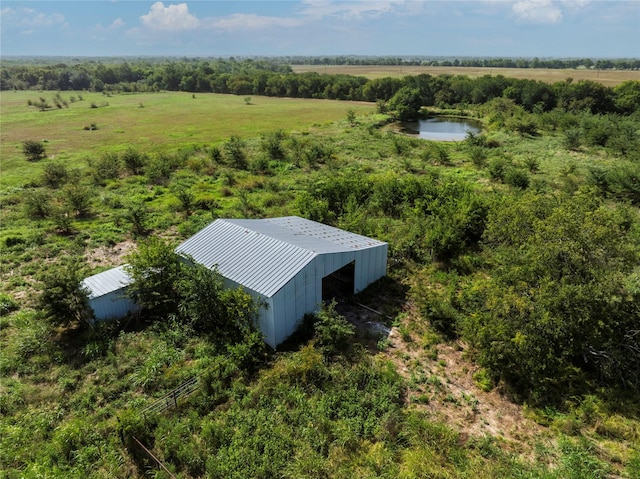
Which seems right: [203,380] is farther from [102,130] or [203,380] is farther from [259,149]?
[102,130]

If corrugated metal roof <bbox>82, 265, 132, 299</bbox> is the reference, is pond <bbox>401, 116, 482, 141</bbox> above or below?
above

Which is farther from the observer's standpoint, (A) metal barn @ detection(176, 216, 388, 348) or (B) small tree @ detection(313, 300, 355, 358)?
(A) metal barn @ detection(176, 216, 388, 348)

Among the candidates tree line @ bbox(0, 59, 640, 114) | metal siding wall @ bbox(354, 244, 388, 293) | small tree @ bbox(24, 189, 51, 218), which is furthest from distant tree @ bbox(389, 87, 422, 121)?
small tree @ bbox(24, 189, 51, 218)

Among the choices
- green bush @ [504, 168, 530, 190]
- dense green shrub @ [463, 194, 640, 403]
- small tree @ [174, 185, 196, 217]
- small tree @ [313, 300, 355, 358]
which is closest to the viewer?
dense green shrub @ [463, 194, 640, 403]

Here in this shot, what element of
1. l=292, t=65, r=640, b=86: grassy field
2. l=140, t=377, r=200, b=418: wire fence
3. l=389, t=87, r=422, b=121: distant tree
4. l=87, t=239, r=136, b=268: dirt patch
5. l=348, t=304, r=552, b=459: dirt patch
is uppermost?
l=292, t=65, r=640, b=86: grassy field

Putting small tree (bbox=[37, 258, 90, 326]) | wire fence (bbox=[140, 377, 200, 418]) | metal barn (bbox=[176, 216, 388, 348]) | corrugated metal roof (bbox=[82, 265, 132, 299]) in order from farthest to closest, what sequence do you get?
corrugated metal roof (bbox=[82, 265, 132, 299]), metal barn (bbox=[176, 216, 388, 348]), small tree (bbox=[37, 258, 90, 326]), wire fence (bbox=[140, 377, 200, 418])

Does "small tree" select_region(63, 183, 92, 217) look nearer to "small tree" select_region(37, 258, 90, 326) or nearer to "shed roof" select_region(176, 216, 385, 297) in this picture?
"shed roof" select_region(176, 216, 385, 297)
